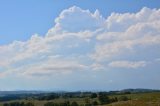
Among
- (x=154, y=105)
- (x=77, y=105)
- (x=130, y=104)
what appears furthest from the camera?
(x=77, y=105)

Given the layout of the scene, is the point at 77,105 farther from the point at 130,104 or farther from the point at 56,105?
the point at 130,104

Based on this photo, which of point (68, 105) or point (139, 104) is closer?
point (139, 104)

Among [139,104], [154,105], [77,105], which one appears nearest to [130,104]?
[139,104]

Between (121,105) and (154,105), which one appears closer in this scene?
(154,105)

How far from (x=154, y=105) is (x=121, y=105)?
8.96 m

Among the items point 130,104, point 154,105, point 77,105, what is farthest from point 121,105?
point 77,105

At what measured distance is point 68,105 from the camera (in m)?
191

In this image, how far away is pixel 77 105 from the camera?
18475cm

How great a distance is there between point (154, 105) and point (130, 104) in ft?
21.3

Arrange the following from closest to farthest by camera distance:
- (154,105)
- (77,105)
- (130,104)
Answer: (154,105), (130,104), (77,105)

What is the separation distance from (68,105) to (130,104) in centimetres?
12548

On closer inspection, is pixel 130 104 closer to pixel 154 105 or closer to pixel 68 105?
pixel 154 105

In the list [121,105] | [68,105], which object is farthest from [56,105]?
[121,105]

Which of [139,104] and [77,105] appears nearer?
[139,104]
